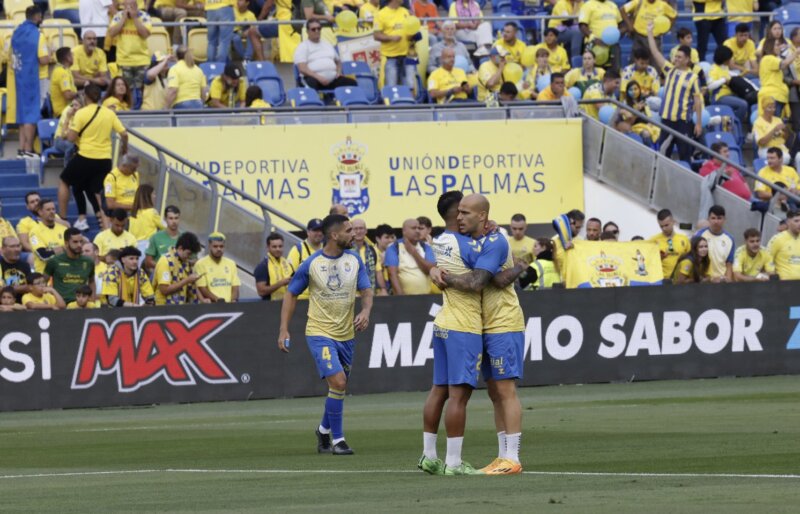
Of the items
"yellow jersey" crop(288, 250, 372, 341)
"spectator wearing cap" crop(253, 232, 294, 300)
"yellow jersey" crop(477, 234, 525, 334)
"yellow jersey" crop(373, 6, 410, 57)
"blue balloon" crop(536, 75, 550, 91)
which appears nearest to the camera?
"yellow jersey" crop(477, 234, 525, 334)

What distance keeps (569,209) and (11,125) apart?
9.12 meters

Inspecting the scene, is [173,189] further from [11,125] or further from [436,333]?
[436,333]

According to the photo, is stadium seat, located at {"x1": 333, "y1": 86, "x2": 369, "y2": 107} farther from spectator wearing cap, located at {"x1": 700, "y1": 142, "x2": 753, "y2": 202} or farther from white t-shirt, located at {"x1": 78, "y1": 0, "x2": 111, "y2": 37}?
spectator wearing cap, located at {"x1": 700, "y1": 142, "x2": 753, "y2": 202}

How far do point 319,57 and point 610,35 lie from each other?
5.52m

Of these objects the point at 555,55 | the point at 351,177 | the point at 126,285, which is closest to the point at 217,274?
the point at 126,285

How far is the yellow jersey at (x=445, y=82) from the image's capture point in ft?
87.8

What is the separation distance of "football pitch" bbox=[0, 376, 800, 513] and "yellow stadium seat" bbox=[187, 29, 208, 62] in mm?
8310

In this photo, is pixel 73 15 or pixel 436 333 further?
pixel 73 15

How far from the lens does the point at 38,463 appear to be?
1326 centimetres

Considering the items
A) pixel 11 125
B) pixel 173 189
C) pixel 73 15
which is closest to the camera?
pixel 173 189

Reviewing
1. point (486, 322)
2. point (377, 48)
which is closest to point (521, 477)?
point (486, 322)

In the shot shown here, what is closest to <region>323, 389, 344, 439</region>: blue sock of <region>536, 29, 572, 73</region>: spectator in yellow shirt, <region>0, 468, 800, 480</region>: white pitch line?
<region>0, 468, 800, 480</region>: white pitch line

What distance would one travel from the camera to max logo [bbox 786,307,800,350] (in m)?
22.6

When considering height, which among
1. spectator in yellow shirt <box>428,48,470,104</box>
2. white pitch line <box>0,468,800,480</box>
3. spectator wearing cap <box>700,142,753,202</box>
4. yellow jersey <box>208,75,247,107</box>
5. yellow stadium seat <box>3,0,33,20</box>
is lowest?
white pitch line <box>0,468,800,480</box>
